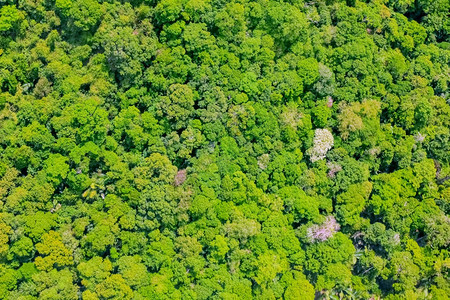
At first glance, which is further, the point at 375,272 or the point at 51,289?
the point at 375,272

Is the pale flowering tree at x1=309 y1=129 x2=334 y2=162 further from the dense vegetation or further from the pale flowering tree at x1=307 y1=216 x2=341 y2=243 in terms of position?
the pale flowering tree at x1=307 y1=216 x2=341 y2=243

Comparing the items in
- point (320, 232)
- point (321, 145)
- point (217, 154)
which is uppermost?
point (321, 145)

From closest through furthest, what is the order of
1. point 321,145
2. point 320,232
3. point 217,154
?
point 320,232 < point 217,154 < point 321,145

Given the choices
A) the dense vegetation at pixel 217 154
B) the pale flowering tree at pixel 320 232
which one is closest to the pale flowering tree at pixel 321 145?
the dense vegetation at pixel 217 154

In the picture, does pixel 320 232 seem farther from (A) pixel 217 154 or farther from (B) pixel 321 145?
(A) pixel 217 154

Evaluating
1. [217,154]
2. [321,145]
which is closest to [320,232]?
[321,145]

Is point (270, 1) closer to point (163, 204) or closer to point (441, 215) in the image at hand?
point (163, 204)

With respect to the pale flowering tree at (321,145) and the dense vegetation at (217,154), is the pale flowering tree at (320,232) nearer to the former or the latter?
the dense vegetation at (217,154)

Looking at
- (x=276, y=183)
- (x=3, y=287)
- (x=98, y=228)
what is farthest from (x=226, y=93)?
(x=3, y=287)
